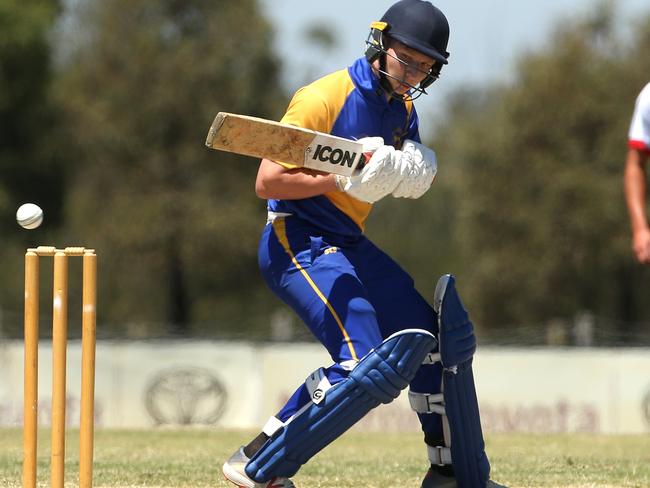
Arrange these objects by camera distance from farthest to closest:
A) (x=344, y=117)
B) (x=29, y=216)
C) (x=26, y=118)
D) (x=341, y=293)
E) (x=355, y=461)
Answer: (x=26, y=118) < (x=355, y=461) < (x=344, y=117) < (x=341, y=293) < (x=29, y=216)

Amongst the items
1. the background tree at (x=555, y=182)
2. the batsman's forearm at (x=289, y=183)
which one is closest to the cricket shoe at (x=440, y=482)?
the batsman's forearm at (x=289, y=183)

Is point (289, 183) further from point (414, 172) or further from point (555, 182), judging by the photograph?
point (555, 182)

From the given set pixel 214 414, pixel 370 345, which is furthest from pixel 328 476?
pixel 214 414

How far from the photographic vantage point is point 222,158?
91.9 feet

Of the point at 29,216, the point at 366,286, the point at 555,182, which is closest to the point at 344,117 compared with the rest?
the point at 366,286

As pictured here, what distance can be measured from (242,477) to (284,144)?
124 cm

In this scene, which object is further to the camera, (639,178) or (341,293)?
(639,178)

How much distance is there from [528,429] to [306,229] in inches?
381

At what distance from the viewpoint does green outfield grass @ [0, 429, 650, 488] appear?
17.5 feet

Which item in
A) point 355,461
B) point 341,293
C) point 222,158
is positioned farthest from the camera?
point 222,158

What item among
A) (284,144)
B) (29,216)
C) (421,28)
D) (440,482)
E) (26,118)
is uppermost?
(26,118)

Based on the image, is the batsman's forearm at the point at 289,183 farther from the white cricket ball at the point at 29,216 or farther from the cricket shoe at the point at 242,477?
the cricket shoe at the point at 242,477

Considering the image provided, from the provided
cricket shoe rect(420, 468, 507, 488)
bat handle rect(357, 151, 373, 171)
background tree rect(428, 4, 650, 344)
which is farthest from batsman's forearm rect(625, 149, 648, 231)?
background tree rect(428, 4, 650, 344)

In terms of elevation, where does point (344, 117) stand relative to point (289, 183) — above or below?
above
